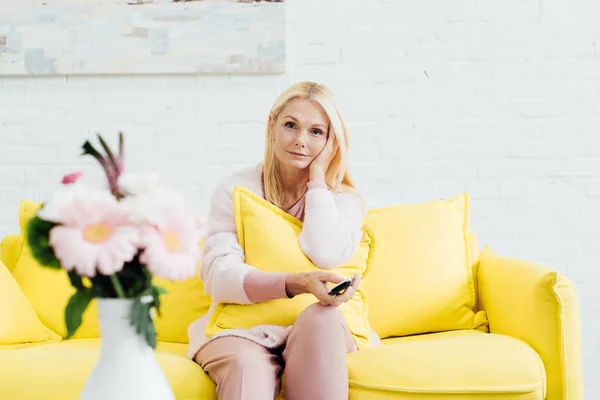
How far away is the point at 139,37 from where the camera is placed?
8.80 feet

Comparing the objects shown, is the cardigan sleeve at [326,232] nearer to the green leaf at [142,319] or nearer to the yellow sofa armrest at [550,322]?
the yellow sofa armrest at [550,322]

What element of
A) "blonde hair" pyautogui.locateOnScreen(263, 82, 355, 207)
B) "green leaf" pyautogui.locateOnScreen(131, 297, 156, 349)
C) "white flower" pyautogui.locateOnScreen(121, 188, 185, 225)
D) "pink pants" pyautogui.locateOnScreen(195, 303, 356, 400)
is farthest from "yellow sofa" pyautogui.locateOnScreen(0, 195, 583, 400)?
"white flower" pyautogui.locateOnScreen(121, 188, 185, 225)

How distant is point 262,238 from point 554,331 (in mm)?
809

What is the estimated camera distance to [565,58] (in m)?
2.75

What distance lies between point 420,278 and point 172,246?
4.46 feet

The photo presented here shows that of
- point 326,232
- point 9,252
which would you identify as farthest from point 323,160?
point 9,252

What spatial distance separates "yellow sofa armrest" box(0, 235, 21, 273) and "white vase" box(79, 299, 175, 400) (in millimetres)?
1519

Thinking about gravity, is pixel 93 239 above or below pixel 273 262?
above

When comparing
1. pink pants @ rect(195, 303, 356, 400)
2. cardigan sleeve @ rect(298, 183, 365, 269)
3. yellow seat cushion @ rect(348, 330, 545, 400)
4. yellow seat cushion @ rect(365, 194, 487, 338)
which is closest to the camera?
pink pants @ rect(195, 303, 356, 400)

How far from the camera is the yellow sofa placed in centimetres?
174

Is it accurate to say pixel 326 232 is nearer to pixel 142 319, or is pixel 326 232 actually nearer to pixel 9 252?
pixel 142 319

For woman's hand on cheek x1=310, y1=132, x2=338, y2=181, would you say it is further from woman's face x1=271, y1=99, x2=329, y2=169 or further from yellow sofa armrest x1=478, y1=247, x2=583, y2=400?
yellow sofa armrest x1=478, y1=247, x2=583, y2=400

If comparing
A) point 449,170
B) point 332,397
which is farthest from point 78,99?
point 332,397

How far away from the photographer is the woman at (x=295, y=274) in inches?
65.0
